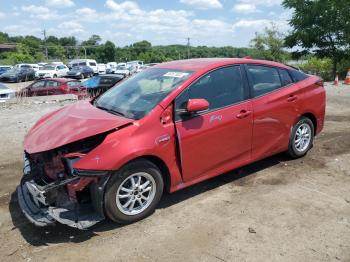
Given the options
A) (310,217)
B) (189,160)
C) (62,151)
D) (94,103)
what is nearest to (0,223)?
(62,151)

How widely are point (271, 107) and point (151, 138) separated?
2057 millimetres

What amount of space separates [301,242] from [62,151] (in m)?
2.64

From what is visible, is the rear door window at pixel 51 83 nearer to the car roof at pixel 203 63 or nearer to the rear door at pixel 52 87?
the rear door at pixel 52 87

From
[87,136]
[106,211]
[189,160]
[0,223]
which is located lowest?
[0,223]

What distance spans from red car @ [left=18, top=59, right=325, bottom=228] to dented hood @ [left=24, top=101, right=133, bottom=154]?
12mm

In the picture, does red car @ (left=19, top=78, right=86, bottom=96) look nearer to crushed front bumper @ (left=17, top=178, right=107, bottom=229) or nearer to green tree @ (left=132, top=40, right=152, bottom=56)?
crushed front bumper @ (left=17, top=178, right=107, bottom=229)

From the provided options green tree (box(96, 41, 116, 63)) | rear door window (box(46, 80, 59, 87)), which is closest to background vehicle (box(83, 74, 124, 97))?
rear door window (box(46, 80, 59, 87))

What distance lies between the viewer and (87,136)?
4035mm

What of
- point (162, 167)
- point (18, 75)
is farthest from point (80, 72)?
point (162, 167)

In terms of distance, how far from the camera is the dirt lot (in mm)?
3709

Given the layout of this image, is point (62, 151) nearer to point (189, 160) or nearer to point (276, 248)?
point (189, 160)

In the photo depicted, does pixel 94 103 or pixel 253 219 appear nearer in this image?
pixel 253 219

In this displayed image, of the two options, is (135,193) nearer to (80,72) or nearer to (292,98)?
(292,98)

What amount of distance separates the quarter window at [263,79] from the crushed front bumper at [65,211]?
2555 millimetres
